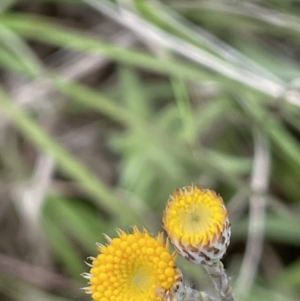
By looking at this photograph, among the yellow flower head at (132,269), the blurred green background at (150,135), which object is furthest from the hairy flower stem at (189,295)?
the blurred green background at (150,135)

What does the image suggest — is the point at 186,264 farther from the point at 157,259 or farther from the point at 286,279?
the point at 157,259

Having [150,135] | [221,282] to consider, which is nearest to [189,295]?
[221,282]

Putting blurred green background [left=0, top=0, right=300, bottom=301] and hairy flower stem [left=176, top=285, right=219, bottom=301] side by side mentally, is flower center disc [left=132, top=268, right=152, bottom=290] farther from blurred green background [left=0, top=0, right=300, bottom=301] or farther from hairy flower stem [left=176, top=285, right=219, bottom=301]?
blurred green background [left=0, top=0, right=300, bottom=301]

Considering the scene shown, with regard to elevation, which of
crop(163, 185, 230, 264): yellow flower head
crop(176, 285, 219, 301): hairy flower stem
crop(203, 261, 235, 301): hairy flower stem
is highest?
crop(163, 185, 230, 264): yellow flower head

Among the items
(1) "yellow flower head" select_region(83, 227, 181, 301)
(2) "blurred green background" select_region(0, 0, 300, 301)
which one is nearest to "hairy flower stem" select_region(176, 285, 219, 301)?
(1) "yellow flower head" select_region(83, 227, 181, 301)

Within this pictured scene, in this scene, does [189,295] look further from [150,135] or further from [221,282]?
[150,135]

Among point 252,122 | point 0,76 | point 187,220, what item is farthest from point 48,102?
point 187,220
